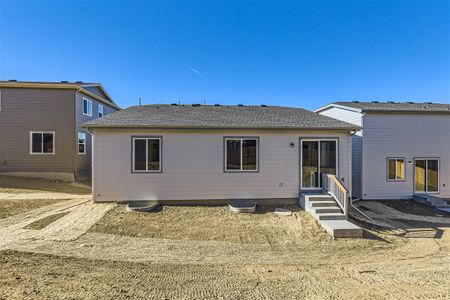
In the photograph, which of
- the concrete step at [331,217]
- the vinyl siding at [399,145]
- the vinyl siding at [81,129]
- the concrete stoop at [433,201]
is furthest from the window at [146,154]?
the concrete stoop at [433,201]

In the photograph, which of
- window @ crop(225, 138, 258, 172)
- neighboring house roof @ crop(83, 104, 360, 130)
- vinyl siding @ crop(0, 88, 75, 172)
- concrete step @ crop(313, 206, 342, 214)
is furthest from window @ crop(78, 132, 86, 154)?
concrete step @ crop(313, 206, 342, 214)

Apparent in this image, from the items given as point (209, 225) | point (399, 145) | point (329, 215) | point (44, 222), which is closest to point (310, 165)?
point (329, 215)

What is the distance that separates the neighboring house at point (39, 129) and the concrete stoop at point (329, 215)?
561 inches

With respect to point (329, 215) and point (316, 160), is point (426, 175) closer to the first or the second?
point (316, 160)

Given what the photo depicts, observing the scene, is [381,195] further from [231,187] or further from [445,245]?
[231,187]

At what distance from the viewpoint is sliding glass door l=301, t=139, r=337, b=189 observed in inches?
401

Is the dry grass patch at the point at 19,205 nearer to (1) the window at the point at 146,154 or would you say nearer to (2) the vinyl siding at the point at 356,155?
(1) the window at the point at 146,154

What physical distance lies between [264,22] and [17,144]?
17.4m

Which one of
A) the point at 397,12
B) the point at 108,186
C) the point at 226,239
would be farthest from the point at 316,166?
the point at 397,12

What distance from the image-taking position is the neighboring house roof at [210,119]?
9.60 meters

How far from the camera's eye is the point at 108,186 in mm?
9602

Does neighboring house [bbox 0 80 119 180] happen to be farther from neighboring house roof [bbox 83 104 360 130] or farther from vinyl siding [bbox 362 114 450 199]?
vinyl siding [bbox 362 114 450 199]

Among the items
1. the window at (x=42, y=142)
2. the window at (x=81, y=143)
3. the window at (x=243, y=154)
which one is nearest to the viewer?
the window at (x=243, y=154)

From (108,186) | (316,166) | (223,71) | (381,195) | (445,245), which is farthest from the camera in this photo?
(223,71)
